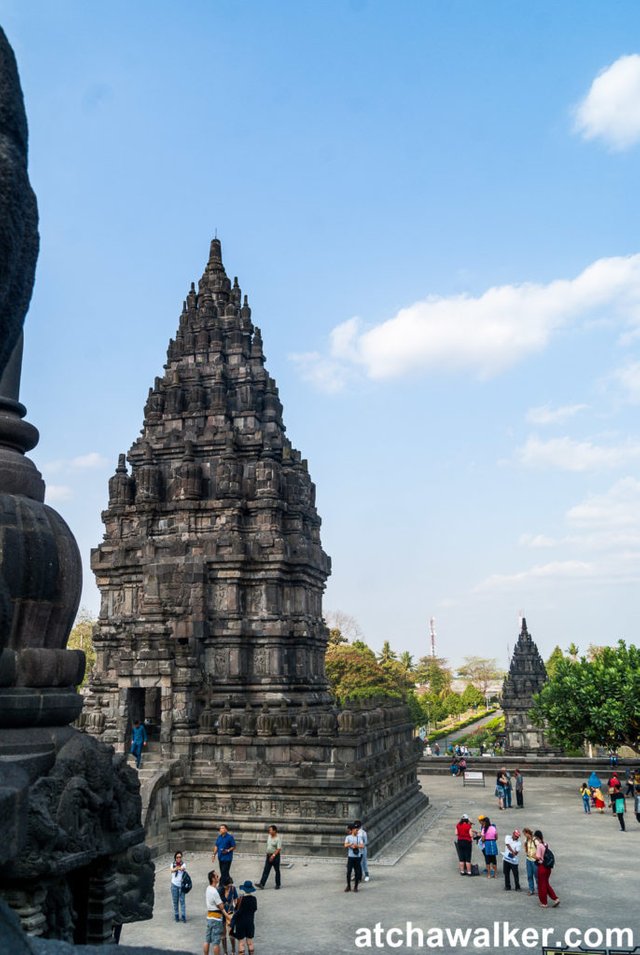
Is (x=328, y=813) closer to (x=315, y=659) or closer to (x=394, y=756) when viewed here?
(x=394, y=756)

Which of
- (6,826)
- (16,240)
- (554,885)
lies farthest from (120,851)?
(554,885)

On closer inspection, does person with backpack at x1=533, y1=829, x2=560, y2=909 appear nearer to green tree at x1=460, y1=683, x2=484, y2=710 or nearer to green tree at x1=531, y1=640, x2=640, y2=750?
green tree at x1=531, y1=640, x2=640, y2=750

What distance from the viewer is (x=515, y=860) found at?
16.7 meters

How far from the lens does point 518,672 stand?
53781mm

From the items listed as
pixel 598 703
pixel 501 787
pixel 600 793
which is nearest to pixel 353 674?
pixel 598 703

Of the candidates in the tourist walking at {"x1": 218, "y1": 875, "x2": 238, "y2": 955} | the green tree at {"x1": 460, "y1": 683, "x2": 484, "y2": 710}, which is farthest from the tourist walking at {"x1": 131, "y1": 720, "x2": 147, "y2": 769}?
the green tree at {"x1": 460, "y1": 683, "x2": 484, "y2": 710}

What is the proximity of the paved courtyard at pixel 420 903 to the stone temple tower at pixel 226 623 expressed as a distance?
1.51 meters

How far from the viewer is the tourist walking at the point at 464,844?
17.9 metres

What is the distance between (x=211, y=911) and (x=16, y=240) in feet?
38.8

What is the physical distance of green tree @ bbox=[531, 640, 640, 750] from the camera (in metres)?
32.1

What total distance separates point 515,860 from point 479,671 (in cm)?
12959

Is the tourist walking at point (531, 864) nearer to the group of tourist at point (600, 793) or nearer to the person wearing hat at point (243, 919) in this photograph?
the person wearing hat at point (243, 919)

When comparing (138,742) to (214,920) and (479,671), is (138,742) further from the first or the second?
(479,671)

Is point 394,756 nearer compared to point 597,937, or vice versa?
point 597,937
